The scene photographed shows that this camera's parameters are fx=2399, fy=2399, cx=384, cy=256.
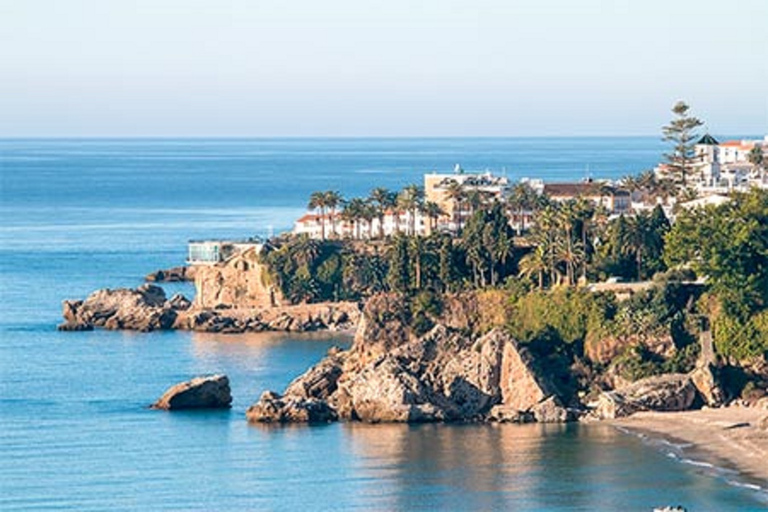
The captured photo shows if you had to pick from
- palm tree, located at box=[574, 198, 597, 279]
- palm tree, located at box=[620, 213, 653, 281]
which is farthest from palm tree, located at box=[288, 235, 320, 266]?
palm tree, located at box=[620, 213, 653, 281]

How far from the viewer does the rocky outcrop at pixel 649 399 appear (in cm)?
9506

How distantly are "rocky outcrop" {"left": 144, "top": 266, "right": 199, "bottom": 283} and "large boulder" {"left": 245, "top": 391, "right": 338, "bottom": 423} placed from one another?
55.8 meters

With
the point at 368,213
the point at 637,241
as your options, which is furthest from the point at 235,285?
the point at 637,241

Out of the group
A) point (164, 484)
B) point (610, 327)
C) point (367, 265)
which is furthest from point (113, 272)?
point (164, 484)

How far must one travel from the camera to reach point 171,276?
154 m

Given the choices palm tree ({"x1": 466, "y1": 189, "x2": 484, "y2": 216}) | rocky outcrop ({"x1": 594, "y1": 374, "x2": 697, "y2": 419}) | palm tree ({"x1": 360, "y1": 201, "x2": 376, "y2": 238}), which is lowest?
rocky outcrop ({"x1": 594, "y1": 374, "x2": 697, "y2": 419})

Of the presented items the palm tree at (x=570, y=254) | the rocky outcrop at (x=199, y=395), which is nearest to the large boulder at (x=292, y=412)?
the rocky outcrop at (x=199, y=395)

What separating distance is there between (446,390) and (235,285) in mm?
39940

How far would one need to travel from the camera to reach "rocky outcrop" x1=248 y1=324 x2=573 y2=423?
95312 mm

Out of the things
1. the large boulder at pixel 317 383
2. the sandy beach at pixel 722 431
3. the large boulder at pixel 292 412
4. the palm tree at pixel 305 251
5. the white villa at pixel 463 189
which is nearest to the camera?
the sandy beach at pixel 722 431

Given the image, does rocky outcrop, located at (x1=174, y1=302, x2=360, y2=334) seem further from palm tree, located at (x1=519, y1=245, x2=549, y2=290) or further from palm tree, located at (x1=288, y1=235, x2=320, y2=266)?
palm tree, located at (x1=519, y1=245, x2=549, y2=290)

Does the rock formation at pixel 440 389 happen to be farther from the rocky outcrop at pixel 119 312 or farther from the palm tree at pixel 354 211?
Result: the palm tree at pixel 354 211

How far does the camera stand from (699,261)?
331 feet

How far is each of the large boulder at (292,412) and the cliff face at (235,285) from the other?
3558cm
